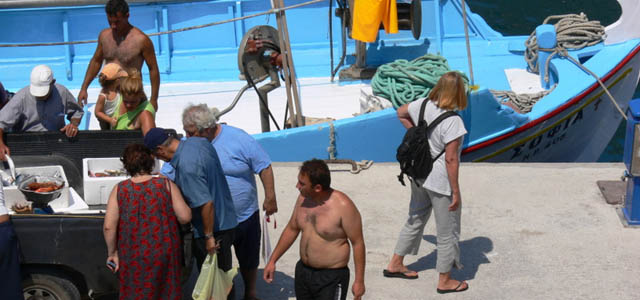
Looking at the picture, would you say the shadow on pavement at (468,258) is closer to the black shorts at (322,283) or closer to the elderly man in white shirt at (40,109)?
the black shorts at (322,283)

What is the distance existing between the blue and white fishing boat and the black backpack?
129 inches

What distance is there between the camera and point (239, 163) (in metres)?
4.83

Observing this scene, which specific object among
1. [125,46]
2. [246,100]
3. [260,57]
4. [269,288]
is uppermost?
[125,46]

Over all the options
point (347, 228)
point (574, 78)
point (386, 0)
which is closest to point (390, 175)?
point (386, 0)

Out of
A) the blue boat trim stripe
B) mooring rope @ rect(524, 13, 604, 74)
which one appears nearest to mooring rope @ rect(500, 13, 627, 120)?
mooring rope @ rect(524, 13, 604, 74)

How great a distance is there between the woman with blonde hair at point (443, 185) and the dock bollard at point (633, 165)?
65.6 inches

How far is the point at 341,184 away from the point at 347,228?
3.21 metres

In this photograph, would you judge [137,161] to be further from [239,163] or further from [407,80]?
[407,80]

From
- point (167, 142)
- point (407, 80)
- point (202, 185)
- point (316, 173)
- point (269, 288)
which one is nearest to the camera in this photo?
point (316, 173)

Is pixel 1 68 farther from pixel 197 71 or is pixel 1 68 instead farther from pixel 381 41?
pixel 381 41

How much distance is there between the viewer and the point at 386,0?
886 cm

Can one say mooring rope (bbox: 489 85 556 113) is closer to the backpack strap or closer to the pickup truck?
the backpack strap

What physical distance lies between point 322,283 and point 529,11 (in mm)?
17245

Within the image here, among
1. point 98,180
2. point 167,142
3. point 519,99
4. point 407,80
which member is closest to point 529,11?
point 519,99
